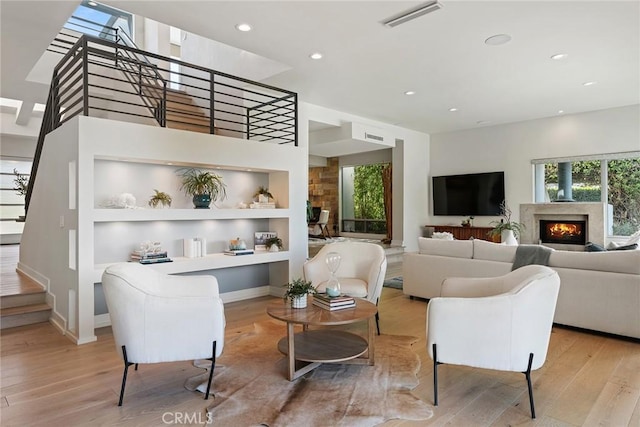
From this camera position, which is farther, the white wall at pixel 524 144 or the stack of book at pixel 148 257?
the white wall at pixel 524 144

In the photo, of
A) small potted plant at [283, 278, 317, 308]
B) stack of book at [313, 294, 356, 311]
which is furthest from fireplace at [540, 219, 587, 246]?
small potted plant at [283, 278, 317, 308]

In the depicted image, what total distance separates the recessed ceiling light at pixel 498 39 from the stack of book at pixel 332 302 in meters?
3.30

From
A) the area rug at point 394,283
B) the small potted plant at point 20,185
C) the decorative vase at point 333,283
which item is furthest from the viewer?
the small potted plant at point 20,185

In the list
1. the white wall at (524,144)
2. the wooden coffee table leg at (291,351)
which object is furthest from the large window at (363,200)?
the wooden coffee table leg at (291,351)

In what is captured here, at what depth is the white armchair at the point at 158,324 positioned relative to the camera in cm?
252

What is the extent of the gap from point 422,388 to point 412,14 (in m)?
3.28

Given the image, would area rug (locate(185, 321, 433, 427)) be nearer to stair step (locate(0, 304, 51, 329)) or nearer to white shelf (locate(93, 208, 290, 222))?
white shelf (locate(93, 208, 290, 222))

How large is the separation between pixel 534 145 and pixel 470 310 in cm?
734

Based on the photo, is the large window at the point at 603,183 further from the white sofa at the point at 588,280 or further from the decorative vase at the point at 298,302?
the decorative vase at the point at 298,302

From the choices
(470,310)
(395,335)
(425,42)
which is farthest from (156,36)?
(470,310)

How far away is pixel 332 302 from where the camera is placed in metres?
3.03

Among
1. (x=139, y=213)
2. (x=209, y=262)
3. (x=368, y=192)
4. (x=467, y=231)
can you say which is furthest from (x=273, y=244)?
(x=368, y=192)

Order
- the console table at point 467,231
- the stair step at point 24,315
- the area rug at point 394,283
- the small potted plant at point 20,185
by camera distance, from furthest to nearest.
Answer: the console table at point 467,231
the small potted plant at point 20,185
the area rug at point 394,283
the stair step at point 24,315

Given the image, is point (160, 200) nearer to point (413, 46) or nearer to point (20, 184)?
point (413, 46)
